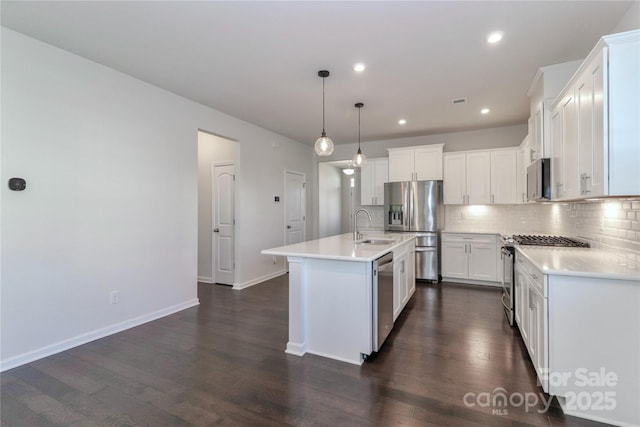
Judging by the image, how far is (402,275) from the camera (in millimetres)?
3678

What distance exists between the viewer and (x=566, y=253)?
265cm

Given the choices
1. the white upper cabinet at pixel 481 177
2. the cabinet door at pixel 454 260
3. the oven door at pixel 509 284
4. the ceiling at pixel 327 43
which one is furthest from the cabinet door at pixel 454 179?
the oven door at pixel 509 284

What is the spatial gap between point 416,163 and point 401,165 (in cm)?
28

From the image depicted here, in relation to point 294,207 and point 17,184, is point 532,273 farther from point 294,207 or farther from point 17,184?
point 294,207

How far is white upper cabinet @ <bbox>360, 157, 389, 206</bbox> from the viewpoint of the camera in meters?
6.12

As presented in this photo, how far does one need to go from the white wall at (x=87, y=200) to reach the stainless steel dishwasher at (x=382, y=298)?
269 centimetres

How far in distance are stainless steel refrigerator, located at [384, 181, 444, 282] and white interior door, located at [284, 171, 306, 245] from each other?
7.01 ft

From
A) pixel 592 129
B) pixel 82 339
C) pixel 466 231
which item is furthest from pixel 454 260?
pixel 82 339

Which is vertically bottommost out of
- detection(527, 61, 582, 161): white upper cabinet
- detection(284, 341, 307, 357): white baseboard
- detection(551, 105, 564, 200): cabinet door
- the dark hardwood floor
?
the dark hardwood floor

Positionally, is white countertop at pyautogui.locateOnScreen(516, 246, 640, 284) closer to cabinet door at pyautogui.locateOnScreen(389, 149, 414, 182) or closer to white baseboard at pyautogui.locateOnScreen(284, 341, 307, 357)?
white baseboard at pyautogui.locateOnScreen(284, 341, 307, 357)

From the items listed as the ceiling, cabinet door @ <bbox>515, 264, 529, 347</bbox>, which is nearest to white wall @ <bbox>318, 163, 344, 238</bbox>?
the ceiling

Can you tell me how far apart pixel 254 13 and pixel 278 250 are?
1.94m

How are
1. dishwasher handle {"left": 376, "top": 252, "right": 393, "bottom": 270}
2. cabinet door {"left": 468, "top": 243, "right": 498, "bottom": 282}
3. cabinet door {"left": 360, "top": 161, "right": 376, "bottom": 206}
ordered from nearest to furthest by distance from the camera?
dishwasher handle {"left": 376, "top": 252, "right": 393, "bottom": 270} < cabinet door {"left": 468, "top": 243, "right": 498, "bottom": 282} < cabinet door {"left": 360, "top": 161, "right": 376, "bottom": 206}

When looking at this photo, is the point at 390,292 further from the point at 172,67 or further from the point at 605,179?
the point at 172,67
